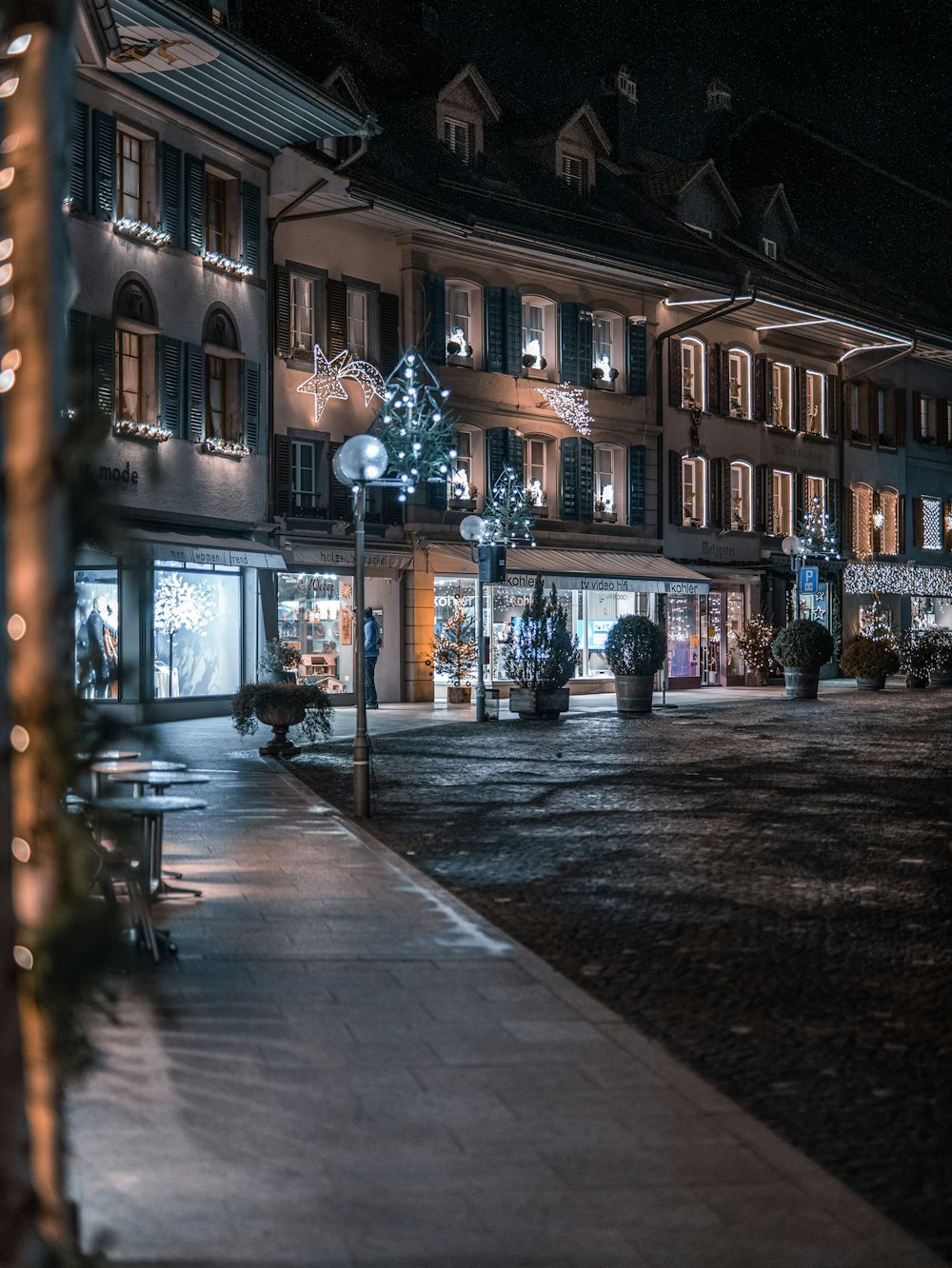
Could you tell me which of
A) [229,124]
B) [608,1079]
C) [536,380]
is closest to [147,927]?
[608,1079]

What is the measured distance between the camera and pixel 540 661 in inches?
1055

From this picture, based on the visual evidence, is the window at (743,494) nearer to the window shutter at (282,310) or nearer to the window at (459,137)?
the window at (459,137)

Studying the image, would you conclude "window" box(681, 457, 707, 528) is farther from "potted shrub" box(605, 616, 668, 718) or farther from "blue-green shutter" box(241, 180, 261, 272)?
"blue-green shutter" box(241, 180, 261, 272)

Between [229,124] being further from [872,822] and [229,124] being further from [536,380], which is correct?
[872,822]

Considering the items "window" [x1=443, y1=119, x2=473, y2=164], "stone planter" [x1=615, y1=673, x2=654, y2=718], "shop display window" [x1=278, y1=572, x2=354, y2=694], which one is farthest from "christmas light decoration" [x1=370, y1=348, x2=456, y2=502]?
"window" [x1=443, y1=119, x2=473, y2=164]

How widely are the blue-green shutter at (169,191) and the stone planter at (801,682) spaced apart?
1469cm

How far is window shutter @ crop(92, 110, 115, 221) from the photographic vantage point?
24.1m

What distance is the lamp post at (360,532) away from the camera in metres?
13.3

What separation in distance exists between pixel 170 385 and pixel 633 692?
9.36m

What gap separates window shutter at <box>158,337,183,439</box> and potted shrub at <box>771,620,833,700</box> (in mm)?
13151

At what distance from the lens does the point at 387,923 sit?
8.32 metres

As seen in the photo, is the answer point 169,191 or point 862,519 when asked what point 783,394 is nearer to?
point 862,519

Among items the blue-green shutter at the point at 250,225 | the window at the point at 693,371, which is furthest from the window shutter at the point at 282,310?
the window at the point at 693,371

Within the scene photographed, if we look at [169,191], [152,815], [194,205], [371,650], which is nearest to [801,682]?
[371,650]
